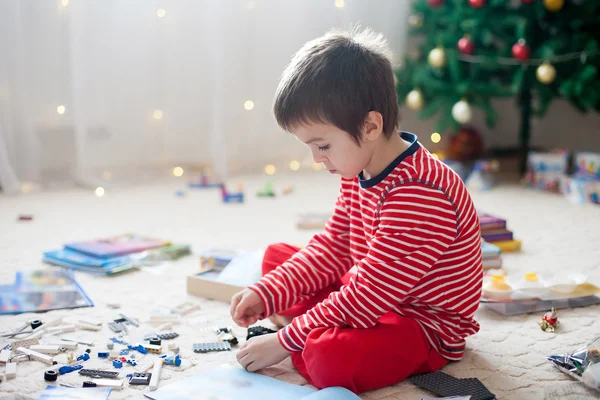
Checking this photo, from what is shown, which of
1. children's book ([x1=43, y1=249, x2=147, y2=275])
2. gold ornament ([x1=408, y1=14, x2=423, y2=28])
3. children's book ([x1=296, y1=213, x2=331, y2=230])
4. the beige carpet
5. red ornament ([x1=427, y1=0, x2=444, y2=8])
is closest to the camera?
the beige carpet

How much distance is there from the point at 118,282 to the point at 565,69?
177 centimetres

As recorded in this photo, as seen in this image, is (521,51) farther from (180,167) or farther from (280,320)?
(280,320)

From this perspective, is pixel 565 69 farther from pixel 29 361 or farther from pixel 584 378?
pixel 29 361

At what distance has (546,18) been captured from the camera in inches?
97.9

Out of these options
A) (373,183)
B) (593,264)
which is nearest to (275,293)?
(373,183)

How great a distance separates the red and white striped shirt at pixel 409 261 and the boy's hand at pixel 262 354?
18mm

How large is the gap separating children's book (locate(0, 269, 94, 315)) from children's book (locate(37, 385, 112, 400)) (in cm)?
36

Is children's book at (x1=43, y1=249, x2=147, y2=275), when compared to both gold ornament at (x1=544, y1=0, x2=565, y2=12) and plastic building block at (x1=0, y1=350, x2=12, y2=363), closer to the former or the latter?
plastic building block at (x1=0, y1=350, x2=12, y2=363)

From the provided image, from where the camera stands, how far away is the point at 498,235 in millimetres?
1727

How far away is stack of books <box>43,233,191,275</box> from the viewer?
1561 millimetres

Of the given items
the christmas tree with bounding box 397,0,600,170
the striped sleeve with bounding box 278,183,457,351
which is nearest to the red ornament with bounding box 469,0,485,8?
the christmas tree with bounding box 397,0,600,170

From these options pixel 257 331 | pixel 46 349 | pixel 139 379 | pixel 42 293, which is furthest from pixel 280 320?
pixel 42 293

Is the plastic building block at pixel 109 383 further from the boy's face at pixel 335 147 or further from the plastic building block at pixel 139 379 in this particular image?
the boy's face at pixel 335 147

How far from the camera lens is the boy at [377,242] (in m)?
0.99
